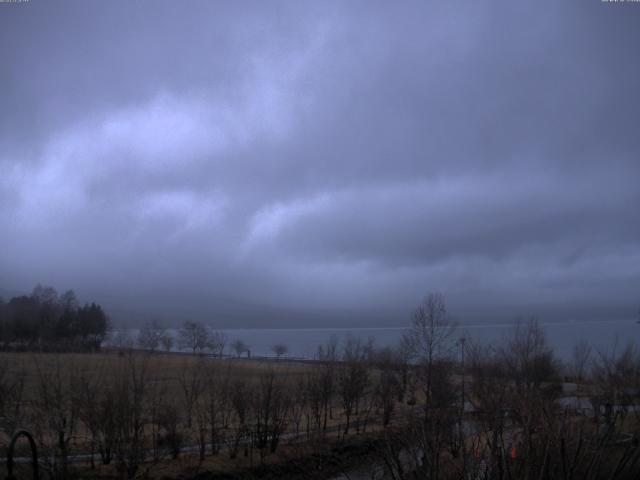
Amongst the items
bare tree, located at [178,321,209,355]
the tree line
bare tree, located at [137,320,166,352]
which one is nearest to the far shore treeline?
bare tree, located at [137,320,166,352]

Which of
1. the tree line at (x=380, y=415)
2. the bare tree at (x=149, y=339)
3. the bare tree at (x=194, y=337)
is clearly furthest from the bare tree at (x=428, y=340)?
the bare tree at (x=194, y=337)

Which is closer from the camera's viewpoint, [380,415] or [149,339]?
[380,415]

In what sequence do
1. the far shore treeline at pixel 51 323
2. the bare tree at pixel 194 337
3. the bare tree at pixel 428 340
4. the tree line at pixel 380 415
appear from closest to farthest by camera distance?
the tree line at pixel 380 415, the bare tree at pixel 428 340, the far shore treeline at pixel 51 323, the bare tree at pixel 194 337

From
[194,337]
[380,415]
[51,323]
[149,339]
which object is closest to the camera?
[380,415]

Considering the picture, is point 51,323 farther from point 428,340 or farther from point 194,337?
point 428,340

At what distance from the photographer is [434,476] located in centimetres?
959

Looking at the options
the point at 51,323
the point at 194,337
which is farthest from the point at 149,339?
the point at 194,337

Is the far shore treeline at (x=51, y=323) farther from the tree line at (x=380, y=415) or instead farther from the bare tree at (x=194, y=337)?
the tree line at (x=380, y=415)

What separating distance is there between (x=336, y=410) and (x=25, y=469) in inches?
1423

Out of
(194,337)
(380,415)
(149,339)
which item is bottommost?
(380,415)

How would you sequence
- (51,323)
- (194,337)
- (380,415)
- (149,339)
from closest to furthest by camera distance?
(380,415)
(51,323)
(149,339)
(194,337)

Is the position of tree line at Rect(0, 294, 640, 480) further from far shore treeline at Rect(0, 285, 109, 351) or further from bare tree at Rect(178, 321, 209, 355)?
bare tree at Rect(178, 321, 209, 355)

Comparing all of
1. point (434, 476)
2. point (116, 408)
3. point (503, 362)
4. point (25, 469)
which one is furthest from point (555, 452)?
point (503, 362)

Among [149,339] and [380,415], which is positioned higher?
[149,339]
